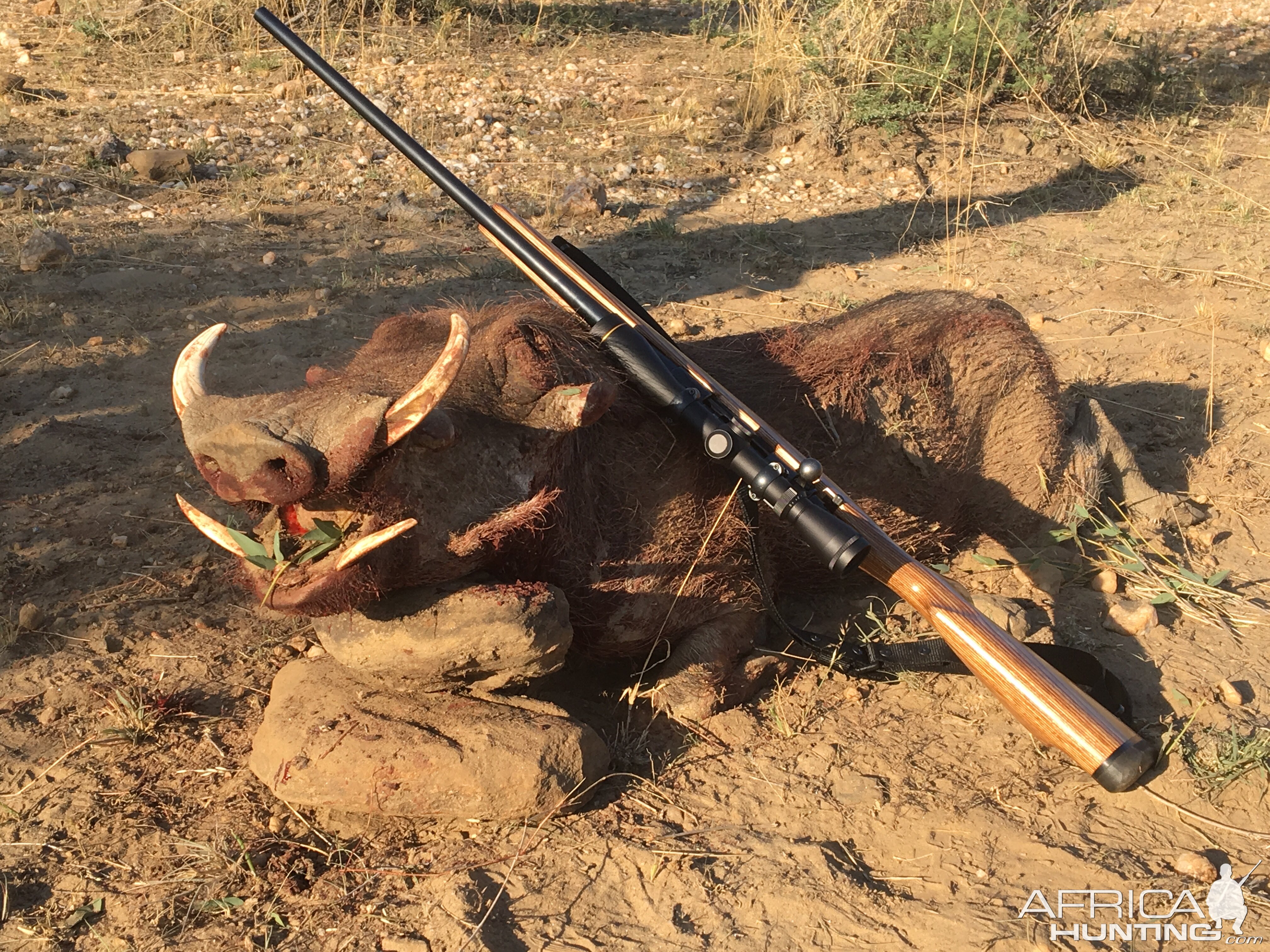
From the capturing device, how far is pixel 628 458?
3.60m

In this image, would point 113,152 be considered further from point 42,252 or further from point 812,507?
point 812,507

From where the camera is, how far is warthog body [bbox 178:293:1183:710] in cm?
280

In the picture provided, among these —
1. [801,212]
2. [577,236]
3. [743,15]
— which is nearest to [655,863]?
[577,236]

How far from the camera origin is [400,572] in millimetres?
2957

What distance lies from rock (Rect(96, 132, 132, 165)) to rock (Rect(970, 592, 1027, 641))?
Answer: 6121 mm

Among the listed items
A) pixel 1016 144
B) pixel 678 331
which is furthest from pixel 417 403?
pixel 1016 144

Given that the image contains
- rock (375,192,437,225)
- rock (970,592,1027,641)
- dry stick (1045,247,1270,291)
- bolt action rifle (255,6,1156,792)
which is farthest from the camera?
rock (375,192,437,225)

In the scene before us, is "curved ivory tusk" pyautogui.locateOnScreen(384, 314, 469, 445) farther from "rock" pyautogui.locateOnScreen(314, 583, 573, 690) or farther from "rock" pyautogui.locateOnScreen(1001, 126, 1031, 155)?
"rock" pyautogui.locateOnScreen(1001, 126, 1031, 155)

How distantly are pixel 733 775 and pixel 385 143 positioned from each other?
5964mm

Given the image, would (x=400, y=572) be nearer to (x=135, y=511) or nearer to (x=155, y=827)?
(x=155, y=827)

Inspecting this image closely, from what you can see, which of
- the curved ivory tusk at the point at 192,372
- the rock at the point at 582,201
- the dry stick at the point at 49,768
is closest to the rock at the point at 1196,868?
the curved ivory tusk at the point at 192,372

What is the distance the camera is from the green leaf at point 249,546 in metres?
2.88

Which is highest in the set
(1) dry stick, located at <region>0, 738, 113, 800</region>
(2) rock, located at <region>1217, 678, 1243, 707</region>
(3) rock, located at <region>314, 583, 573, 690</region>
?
(3) rock, located at <region>314, 583, 573, 690</region>

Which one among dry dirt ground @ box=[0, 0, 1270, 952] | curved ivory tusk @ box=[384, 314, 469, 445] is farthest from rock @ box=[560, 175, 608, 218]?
curved ivory tusk @ box=[384, 314, 469, 445]
